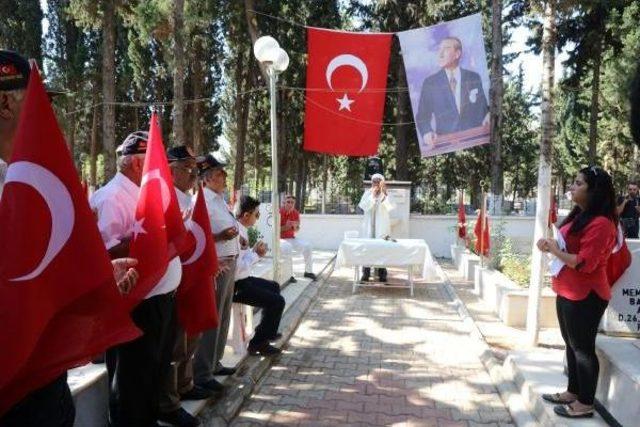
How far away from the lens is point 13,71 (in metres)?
1.65

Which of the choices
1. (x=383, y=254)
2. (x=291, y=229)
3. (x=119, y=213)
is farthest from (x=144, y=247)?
(x=291, y=229)

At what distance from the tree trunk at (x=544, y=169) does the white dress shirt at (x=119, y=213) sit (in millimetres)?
3778

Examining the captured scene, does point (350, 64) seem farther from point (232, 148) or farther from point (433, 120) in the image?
point (232, 148)

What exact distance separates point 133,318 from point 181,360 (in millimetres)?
854

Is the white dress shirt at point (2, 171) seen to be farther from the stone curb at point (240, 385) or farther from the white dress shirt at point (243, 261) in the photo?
the white dress shirt at point (243, 261)

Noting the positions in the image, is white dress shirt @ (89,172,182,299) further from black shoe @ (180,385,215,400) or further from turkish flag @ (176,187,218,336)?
black shoe @ (180,385,215,400)

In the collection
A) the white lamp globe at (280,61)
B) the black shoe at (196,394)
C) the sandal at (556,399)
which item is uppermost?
the white lamp globe at (280,61)

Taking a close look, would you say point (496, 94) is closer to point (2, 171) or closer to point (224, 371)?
point (224, 371)

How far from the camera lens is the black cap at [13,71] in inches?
64.2

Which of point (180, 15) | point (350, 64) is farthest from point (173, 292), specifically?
point (350, 64)

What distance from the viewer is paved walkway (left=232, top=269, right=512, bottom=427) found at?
402cm

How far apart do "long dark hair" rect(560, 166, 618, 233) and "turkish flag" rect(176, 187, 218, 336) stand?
2.36 m

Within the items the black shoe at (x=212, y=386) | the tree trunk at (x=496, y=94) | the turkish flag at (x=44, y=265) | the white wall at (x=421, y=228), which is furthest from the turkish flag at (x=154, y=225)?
the tree trunk at (x=496, y=94)

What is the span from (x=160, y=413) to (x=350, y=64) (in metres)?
11.1
